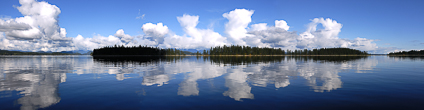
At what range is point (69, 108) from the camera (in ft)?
34.9

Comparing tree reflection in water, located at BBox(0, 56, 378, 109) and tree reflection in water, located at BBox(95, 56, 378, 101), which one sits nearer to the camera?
tree reflection in water, located at BBox(0, 56, 378, 109)

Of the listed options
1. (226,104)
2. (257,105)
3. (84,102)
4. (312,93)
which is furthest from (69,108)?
(312,93)

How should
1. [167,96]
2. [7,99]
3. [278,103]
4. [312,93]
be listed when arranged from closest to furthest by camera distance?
[278,103]
[7,99]
[167,96]
[312,93]

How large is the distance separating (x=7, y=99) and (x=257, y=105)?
15309 mm

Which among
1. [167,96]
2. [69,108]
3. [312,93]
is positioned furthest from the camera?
[312,93]

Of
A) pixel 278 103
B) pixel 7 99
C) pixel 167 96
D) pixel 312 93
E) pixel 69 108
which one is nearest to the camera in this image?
pixel 69 108

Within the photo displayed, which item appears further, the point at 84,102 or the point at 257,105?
the point at 84,102

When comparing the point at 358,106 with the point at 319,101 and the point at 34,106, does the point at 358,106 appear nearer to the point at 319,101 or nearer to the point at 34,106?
the point at 319,101

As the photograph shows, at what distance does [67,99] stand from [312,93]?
16.4 m

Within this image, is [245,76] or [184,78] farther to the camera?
[245,76]

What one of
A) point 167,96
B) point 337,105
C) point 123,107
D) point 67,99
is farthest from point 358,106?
point 67,99

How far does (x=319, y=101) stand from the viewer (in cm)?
1197

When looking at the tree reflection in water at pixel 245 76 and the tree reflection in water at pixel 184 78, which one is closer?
the tree reflection in water at pixel 184 78

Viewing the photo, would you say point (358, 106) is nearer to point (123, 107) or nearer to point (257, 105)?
point (257, 105)
